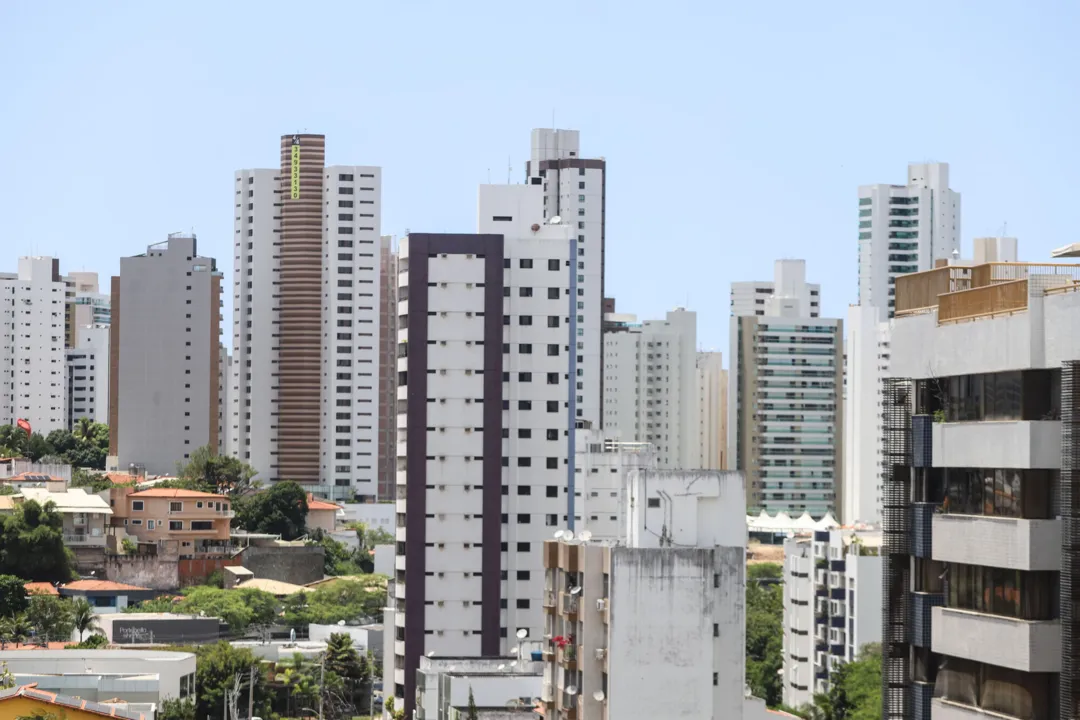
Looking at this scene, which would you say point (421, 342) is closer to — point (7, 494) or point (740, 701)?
point (740, 701)

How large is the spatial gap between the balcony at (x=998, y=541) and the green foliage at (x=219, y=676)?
58.7 m

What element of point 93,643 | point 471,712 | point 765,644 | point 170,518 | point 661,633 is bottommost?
point 765,644

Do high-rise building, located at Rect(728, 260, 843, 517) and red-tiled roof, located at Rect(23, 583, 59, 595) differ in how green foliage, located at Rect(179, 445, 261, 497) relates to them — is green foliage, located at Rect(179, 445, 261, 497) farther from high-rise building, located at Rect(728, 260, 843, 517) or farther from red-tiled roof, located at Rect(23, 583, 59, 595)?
high-rise building, located at Rect(728, 260, 843, 517)

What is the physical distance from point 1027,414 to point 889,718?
5.43 m

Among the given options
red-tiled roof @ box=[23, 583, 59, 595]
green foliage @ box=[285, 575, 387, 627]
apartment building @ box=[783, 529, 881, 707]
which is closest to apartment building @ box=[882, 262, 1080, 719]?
apartment building @ box=[783, 529, 881, 707]

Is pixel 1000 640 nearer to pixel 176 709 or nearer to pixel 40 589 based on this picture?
pixel 176 709

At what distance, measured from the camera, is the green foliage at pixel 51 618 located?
10156 cm

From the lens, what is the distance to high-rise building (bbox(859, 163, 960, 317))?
194m

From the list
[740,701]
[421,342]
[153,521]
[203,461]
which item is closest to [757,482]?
[203,461]

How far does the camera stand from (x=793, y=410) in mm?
190250

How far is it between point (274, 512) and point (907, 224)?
3040 inches

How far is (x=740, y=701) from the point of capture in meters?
55.6

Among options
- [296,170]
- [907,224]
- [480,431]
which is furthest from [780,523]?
[480,431]

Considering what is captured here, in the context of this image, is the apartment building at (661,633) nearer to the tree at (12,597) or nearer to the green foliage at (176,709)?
the green foliage at (176,709)
